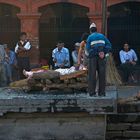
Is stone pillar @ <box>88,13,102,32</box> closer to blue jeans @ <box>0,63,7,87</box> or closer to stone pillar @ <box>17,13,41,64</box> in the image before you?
stone pillar @ <box>17,13,41,64</box>

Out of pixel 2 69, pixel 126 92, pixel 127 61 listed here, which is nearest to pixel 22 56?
pixel 2 69

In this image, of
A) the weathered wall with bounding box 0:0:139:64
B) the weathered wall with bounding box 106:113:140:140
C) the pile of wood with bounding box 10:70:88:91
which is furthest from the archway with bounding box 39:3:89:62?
the weathered wall with bounding box 106:113:140:140

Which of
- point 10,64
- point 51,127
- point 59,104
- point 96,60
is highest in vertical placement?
point 96,60

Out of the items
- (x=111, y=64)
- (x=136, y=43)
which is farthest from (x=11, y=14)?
(x=111, y=64)

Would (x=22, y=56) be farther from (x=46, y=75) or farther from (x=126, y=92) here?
(x=46, y=75)

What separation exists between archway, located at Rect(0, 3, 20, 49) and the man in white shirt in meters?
4.45

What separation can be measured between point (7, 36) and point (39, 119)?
1185 centimetres

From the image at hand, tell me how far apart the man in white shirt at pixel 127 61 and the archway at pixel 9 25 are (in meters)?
4.45

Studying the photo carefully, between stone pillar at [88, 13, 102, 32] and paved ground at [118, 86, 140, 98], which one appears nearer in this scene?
paved ground at [118, 86, 140, 98]

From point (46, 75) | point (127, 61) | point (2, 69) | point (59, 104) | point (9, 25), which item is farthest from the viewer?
A: point (9, 25)

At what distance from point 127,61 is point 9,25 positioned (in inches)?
201

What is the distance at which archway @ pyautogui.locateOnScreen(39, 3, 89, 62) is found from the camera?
21.6m

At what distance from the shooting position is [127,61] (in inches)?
778

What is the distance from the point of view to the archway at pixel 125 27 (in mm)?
21453
